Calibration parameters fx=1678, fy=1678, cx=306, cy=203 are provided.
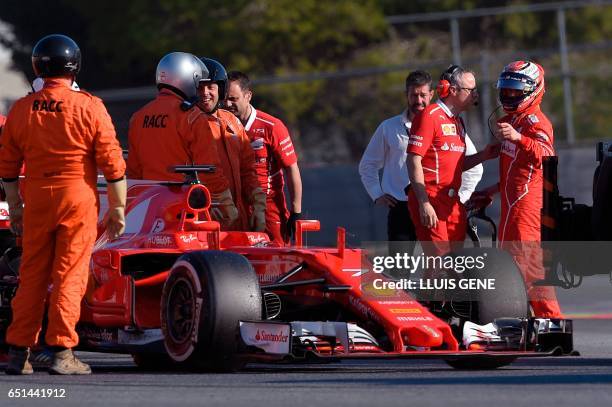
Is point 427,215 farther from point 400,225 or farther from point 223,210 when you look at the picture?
point 400,225

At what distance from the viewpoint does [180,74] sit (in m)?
11.2

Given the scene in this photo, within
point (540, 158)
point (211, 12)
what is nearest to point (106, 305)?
point (540, 158)

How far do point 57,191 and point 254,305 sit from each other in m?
1.30

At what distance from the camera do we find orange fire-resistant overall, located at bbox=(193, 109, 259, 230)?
1143cm

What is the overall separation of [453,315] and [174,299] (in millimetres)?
1710

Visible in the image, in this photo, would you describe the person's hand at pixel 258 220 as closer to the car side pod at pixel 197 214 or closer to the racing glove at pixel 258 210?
the racing glove at pixel 258 210

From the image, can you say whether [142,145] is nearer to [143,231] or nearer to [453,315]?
[143,231]

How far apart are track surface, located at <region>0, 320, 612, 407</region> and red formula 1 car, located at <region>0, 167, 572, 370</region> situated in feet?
0.49

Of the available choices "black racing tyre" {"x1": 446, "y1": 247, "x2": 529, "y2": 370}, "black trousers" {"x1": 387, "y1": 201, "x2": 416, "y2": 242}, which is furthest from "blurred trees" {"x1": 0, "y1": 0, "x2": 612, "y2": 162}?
"black racing tyre" {"x1": 446, "y1": 247, "x2": 529, "y2": 370}

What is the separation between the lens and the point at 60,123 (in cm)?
951

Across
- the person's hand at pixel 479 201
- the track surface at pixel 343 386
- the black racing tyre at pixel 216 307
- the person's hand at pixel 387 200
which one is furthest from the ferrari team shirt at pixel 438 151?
the black racing tyre at pixel 216 307

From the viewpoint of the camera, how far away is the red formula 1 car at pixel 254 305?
361 inches

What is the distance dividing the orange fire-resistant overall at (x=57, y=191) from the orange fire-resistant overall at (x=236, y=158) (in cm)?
175

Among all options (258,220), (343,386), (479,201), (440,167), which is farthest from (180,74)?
→ (343,386)
